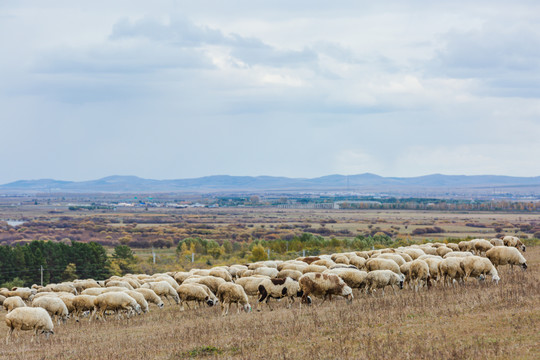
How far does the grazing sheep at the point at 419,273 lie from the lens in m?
24.3

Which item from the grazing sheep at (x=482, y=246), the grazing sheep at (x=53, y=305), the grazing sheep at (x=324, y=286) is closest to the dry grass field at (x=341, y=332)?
the grazing sheep at (x=324, y=286)

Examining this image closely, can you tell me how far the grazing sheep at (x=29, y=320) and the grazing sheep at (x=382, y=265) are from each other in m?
12.7

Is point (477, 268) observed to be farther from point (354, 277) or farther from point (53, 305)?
point (53, 305)

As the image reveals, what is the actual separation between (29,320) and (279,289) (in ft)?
28.1

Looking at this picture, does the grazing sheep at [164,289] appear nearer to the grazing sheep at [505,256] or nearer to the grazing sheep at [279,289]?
the grazing sheep at [279,289]

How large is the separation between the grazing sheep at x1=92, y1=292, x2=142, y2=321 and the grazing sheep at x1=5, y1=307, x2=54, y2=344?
10.1ft

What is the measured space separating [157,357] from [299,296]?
350 inches

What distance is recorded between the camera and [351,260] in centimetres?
3031

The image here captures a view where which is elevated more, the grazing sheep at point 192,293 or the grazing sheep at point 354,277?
the grazing sheep at point 354,277

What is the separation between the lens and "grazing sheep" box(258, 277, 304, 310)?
75.3ft

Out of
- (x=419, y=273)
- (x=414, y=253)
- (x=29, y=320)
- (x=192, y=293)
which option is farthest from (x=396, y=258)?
(x=29, y=320)

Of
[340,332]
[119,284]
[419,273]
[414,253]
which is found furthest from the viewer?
[414,253]

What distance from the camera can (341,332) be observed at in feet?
51.4

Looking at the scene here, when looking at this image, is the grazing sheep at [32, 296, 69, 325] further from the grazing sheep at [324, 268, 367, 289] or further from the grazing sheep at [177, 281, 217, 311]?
the grazing sheep at [324, 268, 367, 289]
